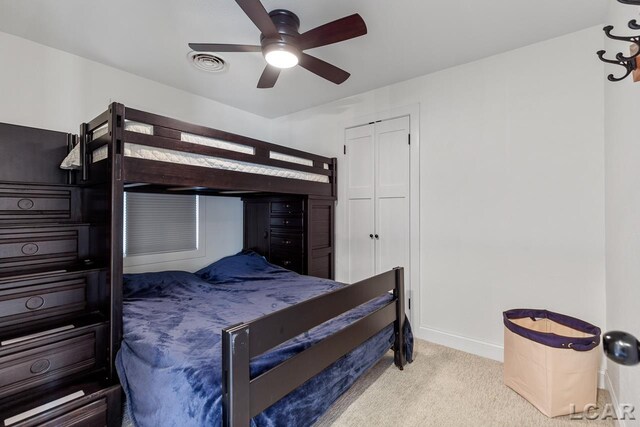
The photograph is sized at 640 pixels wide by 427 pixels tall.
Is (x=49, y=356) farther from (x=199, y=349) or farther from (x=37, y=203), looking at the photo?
(x=37, y=203)

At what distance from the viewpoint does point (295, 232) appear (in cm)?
333

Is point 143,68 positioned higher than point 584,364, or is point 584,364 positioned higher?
point 143,68

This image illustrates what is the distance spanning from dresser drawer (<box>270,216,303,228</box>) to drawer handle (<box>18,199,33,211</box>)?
2.11 metres

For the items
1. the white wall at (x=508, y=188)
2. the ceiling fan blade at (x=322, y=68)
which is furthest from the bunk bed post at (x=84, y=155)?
the white wall at (x=508, y=188)

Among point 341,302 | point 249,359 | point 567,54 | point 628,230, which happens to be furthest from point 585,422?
point 567,54

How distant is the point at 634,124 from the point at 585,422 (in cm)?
168

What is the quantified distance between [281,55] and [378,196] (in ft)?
5.87

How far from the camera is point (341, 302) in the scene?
1.71m

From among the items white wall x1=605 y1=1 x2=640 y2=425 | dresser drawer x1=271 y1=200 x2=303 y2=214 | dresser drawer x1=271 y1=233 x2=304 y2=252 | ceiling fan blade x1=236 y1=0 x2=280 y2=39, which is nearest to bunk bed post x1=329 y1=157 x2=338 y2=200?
dresser drawer x1=271 y1=200 x2=303 y2=214

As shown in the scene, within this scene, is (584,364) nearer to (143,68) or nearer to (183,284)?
(183,284)

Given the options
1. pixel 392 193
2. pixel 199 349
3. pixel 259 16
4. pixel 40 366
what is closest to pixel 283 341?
pixel 199 349

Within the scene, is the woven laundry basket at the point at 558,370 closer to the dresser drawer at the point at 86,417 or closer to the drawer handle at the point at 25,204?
the dresser drawer at the point at 86,417

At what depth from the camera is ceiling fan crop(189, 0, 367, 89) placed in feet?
5.36

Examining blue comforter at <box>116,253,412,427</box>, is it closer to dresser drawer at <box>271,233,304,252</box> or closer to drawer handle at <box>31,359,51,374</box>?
drawer handle at <box>31,359,51,374</box>
